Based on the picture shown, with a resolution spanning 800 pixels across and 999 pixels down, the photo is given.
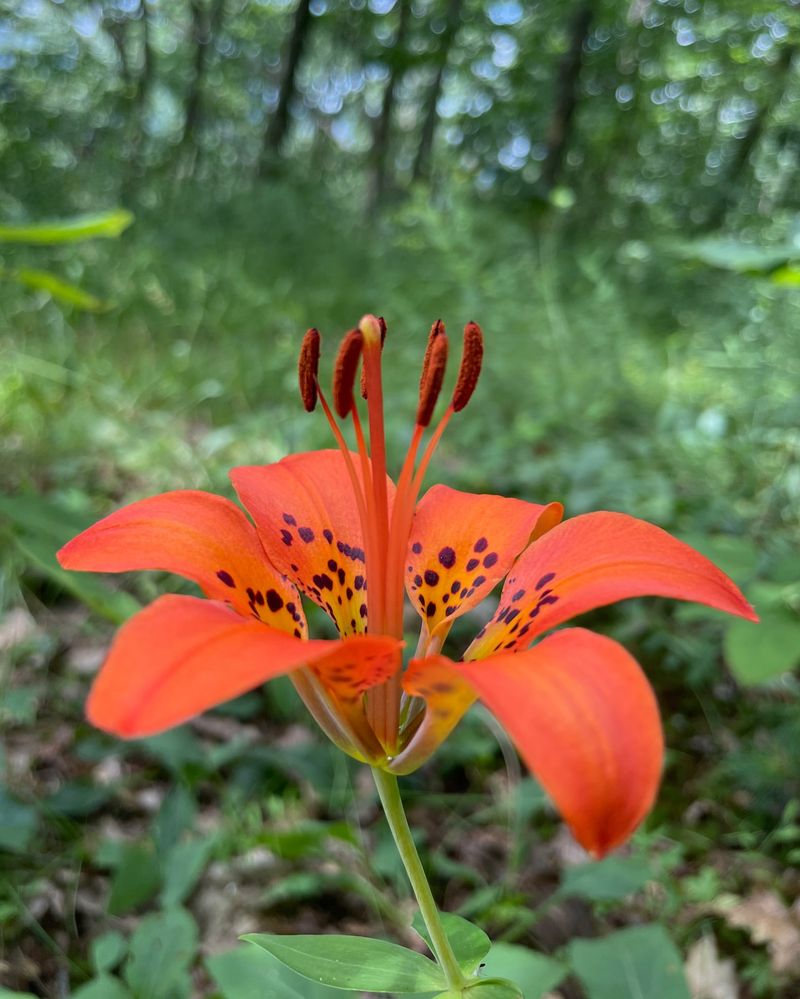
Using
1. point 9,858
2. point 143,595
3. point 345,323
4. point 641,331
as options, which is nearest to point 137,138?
point 345,323

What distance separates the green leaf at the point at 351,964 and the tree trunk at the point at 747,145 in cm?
652

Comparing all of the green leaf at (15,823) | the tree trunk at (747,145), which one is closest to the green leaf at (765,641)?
the green leaf at (15,823)

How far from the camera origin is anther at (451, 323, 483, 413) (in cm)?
63

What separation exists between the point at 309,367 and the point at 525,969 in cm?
71

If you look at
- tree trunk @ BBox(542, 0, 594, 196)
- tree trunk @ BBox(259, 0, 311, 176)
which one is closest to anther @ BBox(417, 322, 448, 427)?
tree trunk @ BBox(542, 0, 594, 196)

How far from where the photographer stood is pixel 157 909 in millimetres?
1352

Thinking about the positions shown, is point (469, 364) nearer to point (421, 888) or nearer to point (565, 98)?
point (421, 888)

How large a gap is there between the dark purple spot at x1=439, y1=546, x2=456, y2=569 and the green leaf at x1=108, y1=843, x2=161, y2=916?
767 mm

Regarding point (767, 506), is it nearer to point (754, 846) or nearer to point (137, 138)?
point (754, 846)

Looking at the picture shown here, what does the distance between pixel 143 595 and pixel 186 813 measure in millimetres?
690

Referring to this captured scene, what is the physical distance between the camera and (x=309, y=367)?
2.17ft

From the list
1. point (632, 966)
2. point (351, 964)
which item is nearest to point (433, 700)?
point (351, 964)

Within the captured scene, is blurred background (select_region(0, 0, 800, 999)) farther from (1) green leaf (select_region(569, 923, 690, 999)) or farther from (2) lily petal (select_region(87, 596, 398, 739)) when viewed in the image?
(2) lily petal (select_region(87, 596, 398, 739))

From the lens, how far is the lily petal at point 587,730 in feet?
1.28
